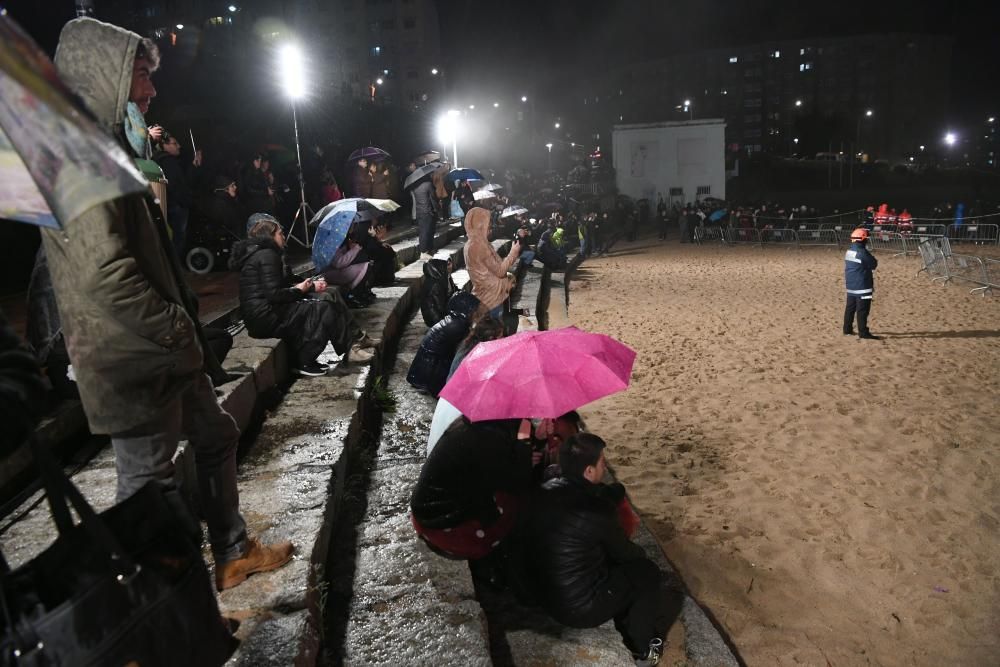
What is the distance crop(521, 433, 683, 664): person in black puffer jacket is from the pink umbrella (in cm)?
28

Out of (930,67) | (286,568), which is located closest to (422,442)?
(286,568)

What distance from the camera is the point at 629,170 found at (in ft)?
149

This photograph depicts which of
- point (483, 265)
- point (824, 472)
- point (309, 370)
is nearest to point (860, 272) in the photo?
point (824, 472)

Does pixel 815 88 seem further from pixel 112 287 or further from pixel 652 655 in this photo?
pixel 112 287

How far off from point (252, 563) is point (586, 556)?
4.94 feet

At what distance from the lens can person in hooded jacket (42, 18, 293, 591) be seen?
6.88 ft

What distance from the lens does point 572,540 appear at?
125 inches

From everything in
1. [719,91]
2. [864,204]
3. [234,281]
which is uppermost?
[719,91]

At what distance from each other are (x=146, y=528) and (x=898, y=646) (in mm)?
3940

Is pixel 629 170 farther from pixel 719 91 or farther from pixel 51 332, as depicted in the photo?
pixel 719 91

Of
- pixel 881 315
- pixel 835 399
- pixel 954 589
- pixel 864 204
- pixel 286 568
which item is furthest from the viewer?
pixel 864 204

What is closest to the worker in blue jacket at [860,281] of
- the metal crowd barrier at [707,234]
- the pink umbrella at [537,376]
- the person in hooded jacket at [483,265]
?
the person in hooded jacket at [483,265]

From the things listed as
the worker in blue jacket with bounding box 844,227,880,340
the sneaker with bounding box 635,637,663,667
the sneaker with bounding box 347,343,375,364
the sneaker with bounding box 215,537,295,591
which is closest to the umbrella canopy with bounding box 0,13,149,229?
the sneaker with bounding box 215,537,295,591

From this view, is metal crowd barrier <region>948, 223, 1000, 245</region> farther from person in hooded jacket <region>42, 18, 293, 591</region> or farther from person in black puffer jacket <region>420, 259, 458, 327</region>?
person in hooded jacket <region>42, 18, 293, 591</region>
